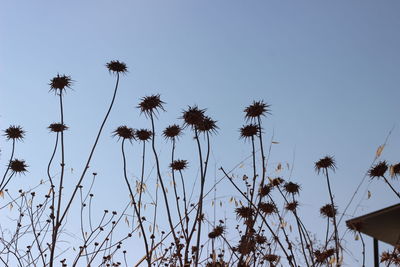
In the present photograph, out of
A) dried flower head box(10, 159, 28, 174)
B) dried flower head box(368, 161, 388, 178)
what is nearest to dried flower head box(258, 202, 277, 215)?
dried flower head box(368, 161, 388, 178)

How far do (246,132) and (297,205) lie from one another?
1.23 metres

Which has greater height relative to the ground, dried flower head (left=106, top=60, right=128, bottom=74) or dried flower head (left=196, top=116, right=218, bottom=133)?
dried flower head (left=106, top=60, right=128, bottom=74)

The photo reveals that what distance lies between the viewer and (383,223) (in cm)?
687

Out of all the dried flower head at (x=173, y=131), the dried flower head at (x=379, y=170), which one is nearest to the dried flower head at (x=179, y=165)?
the dried flower head at (x=173, y=131)

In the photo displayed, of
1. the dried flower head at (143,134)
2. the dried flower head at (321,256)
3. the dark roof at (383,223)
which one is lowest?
the dried flower head at (321,256)

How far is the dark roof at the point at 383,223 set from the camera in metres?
6.39

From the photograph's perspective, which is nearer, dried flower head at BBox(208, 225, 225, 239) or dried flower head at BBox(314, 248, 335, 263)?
dried flower head at BBox(314, 248, 335, 263)

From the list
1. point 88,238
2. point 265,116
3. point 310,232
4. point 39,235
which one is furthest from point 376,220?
point 39,235

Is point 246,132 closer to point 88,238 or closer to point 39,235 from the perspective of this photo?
point 88,238

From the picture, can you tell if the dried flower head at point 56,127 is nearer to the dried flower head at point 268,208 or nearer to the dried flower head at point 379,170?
the dried flower head at point 268,208

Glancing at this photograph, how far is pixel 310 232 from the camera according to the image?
17.6ft

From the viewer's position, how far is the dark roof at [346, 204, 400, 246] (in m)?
6.39

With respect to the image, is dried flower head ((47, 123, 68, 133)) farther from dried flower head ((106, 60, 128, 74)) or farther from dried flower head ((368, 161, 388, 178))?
dried flower head ((368, 161, 388, 178))

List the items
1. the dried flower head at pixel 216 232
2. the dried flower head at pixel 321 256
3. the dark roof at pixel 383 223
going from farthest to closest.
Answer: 1. the dark roof at pixel 383 223
2. the dried flower head at pixel 216 232
3. the dried flower head at pixel 321 256
